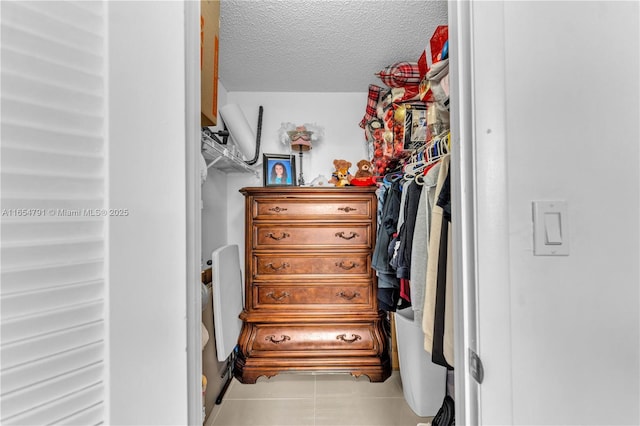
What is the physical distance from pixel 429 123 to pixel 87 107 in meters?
Answer: 1.21

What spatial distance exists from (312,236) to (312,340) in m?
0.72

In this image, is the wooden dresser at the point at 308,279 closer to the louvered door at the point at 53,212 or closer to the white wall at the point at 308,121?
the white wall at the point at 308,121

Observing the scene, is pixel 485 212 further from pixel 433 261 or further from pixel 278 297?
pixel 278 297

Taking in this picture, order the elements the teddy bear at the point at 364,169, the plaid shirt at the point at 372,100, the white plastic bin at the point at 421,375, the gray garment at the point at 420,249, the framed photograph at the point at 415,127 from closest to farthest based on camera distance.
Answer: the gray garment at the point at 420,249
the framed photograph at the point at 415,127
the white plastic bin at the point at 421,375
the plaid shirt at the point at 372,100
the teddy bear at the point at 364,169

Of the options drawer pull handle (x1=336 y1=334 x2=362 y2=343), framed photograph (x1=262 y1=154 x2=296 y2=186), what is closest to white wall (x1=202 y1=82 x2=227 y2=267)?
framed photograph (x1=262 y1=154 x2=296 y2=186)

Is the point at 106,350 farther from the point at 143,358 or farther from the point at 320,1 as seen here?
the point at 320,1

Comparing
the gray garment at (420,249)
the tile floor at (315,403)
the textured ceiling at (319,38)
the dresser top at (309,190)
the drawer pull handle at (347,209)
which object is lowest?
the tile floor at (315,403)

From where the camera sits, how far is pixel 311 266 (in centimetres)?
199

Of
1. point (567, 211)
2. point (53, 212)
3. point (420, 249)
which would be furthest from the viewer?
point (420, 249)

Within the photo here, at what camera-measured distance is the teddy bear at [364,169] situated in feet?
7.57

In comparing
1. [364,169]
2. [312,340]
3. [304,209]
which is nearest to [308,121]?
[364,169]

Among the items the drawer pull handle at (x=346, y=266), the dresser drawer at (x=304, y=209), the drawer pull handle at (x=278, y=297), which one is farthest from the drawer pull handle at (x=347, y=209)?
the drawer pull handle at (x=278, y=297)

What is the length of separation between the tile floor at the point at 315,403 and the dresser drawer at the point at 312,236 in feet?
3.02

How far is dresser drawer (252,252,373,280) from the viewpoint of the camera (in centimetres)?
198
